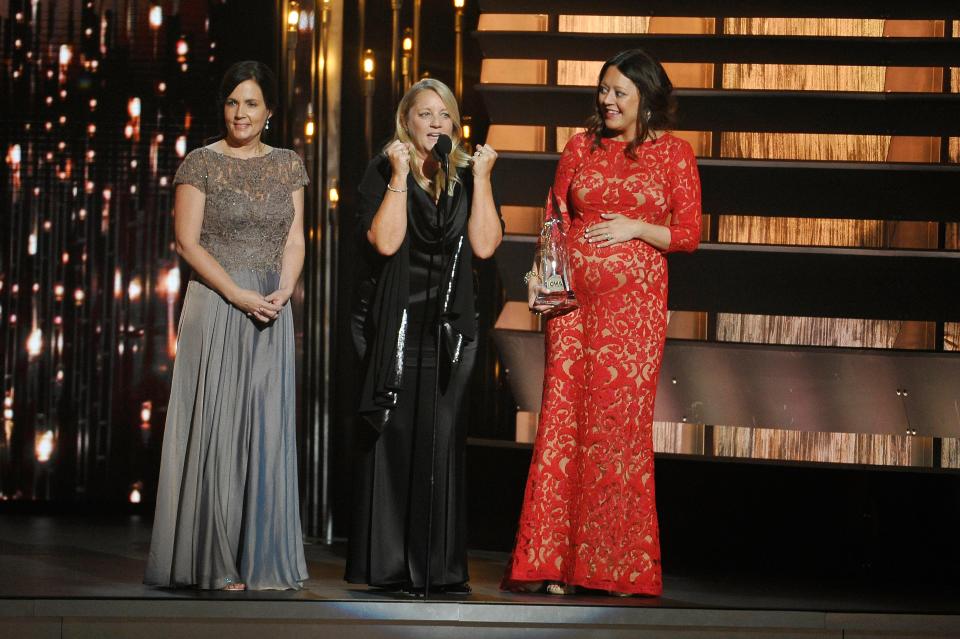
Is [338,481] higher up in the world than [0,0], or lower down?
lower down

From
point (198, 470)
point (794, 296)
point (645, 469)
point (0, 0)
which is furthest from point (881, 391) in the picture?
point (0, 0)

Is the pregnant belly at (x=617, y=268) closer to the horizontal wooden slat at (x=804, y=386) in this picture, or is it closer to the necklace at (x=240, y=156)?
the necklace at (x=240, y=156)

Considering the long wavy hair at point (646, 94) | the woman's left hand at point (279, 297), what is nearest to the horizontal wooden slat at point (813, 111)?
the long wavy hair at point (646, 94)

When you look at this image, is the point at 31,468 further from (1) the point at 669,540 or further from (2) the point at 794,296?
(2) the point at 794,296

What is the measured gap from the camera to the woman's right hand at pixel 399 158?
4.19 metres

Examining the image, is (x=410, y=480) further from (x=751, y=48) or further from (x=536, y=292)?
(x=751, y=48)

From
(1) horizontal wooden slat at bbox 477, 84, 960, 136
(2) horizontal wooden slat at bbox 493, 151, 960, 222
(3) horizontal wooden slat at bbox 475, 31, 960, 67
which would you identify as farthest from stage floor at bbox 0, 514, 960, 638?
(3) horizontal wooden slat at bbox 475, 31, 960, 67

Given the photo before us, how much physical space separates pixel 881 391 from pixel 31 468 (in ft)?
13.4

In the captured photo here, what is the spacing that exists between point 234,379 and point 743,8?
2760 millimetres

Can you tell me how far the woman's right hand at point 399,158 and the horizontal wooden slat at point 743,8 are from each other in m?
1.78

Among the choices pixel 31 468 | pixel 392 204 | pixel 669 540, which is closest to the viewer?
pixel 392 204

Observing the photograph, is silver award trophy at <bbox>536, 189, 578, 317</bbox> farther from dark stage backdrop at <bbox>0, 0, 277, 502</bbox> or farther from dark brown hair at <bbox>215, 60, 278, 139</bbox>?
dark stage backdrop at <bbox>0, 0, 277, 502</bbox>

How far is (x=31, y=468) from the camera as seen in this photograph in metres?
6.79

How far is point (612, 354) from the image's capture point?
14.0 ft
